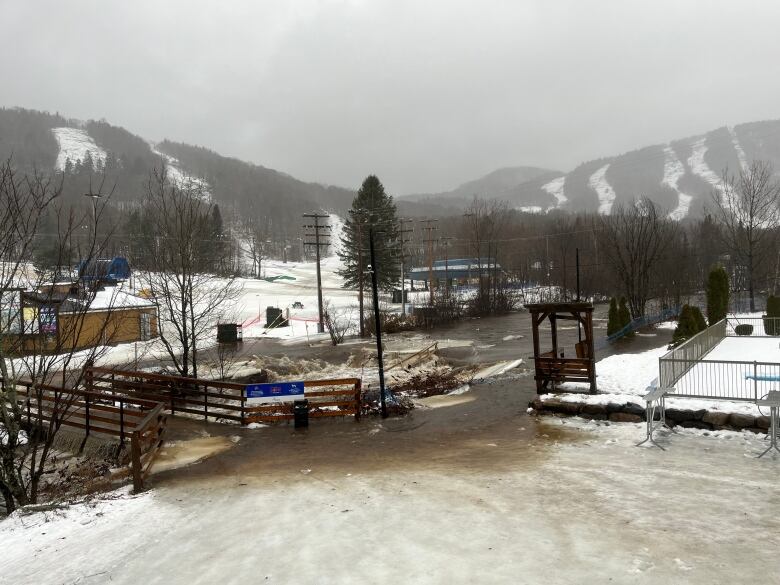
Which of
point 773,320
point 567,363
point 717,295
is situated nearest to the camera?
point 567,363

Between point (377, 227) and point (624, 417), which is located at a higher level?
point (377, 227)

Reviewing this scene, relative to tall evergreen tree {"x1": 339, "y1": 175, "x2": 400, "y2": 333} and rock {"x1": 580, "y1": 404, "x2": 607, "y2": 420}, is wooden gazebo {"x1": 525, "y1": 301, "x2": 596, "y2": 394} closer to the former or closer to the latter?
rock {"x1": 580, "y1": 404, "x2": 607, "y2": 420}

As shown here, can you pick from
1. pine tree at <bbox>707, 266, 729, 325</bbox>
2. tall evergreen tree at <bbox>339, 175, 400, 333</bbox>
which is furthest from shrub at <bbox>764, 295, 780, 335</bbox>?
tall evergreen tree at <bbox>339, 175, 400, 333</bbox>

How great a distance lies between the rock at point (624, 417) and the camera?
13.5m

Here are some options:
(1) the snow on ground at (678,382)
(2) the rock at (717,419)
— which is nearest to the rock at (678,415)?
(1) the snow on ground at (678,382)

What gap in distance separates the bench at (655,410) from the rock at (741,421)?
1271 millimetres

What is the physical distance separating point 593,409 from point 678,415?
2.05 meters

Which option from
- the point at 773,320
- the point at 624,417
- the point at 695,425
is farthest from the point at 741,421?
the point at 773,320

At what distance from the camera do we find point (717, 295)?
29766mm

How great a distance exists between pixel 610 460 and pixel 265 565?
723 centimetres

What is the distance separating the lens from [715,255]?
7769cm

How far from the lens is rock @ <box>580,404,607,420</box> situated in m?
14.0

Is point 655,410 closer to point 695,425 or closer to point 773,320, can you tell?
point 695,425

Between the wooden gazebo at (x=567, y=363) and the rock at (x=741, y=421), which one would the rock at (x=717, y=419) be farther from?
the wooden gazebo at (x=567, y=363)
